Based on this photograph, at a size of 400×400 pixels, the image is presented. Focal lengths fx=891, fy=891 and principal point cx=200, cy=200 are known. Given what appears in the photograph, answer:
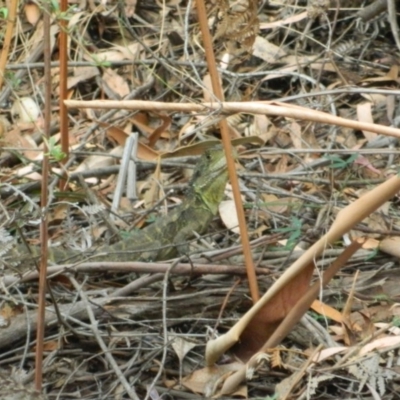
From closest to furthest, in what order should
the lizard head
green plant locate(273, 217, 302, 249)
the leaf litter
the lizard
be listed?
the leaf litter, green plant locate(273, 217, 302, 249), the lizard, the lizard head

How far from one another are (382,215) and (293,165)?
1.17 metres

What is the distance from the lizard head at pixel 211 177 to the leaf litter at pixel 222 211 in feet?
0.44

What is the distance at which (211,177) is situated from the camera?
15.1 ft

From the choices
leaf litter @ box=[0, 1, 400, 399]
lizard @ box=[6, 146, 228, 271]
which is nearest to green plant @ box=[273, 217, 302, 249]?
leaf litter @ box=[0, 1, 400, 399]

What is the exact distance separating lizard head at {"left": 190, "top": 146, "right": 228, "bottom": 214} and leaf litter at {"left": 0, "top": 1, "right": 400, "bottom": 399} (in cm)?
13

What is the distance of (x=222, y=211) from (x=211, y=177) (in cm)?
21

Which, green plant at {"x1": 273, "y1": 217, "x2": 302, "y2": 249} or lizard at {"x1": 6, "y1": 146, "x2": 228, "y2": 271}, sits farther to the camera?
lizard at {"x1": 6, "y1": 146, "x2": 228, "y2": 271}

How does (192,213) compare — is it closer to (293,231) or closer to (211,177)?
(211,177)

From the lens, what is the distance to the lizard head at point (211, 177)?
461 cm

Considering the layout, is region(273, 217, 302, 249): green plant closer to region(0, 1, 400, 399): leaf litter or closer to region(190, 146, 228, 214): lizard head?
region(0, 1, 400, 399): leaf litter

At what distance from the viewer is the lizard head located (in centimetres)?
461

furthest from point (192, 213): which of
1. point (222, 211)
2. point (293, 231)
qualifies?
point (293, 231)

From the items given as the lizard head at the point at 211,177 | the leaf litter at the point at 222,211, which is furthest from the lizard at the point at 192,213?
the leaf litter at the point at 222,211

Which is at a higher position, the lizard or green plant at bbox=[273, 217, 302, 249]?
green plant at bbox=[273, 217, 302, 249]
